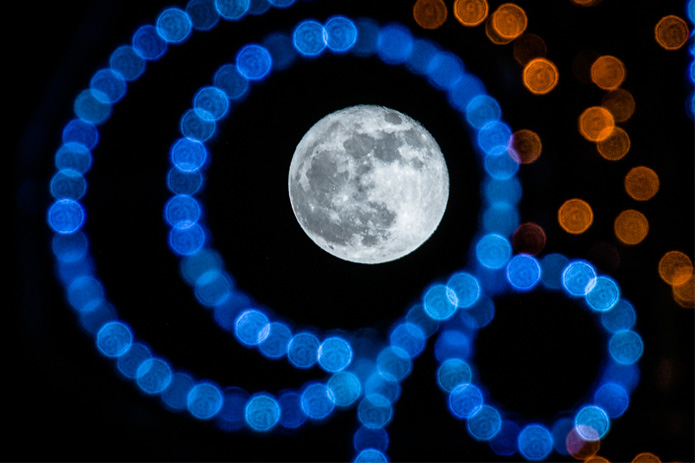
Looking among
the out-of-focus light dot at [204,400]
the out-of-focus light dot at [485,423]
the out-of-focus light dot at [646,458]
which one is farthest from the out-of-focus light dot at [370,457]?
the out-of-focus light dot at [646,458]

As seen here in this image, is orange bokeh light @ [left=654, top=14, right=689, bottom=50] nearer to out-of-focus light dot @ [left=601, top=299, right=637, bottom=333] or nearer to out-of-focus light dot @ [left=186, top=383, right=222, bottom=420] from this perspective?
out-of-focus light dot @ [left=601, top=299, right=637, bottom=333]

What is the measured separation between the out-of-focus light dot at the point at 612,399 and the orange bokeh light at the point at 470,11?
3.49 m

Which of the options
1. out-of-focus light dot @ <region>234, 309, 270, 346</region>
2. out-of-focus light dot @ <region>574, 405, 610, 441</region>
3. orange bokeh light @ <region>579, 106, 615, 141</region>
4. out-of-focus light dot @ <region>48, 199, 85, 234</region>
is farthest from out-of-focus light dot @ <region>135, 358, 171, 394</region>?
orange bokeh light @ <region>579, 106, 615, 141</region>

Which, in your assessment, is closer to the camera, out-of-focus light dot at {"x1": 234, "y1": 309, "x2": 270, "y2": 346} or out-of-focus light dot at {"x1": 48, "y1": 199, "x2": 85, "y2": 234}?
out-of-focus light dot at {"x1": 48, "y1": 199, "x2": 85, "y2": 234}

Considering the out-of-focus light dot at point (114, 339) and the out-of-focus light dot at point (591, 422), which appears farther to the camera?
the out-of-focus light dot at point (591, 422)

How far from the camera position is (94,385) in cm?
341

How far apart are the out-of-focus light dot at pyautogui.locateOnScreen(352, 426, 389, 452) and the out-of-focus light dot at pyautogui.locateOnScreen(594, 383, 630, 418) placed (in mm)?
2009

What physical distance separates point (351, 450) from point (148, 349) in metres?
1.92

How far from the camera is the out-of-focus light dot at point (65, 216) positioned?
10.1 ft

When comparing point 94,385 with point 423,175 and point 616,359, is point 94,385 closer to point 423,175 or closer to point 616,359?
point 423,175

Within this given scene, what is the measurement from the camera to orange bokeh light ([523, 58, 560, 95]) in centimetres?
361

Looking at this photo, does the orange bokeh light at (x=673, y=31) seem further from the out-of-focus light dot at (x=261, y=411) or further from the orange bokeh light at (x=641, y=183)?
the out-of-focus light dot at (x=261, y=411)

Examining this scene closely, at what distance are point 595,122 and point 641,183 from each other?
26.7 inches

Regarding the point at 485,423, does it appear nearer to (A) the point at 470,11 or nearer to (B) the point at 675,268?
Result: (B) the point at 675,268
